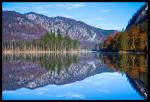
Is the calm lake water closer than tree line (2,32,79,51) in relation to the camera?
Yes

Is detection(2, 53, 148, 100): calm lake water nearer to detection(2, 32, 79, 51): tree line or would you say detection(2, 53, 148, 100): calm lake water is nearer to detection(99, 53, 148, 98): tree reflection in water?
detection(99, 53, 148, 98): tree reflection in water

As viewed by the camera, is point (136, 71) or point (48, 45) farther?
point (48, 45)

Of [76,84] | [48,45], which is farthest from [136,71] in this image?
[48,45]

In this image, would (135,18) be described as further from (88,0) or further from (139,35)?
(88,0)

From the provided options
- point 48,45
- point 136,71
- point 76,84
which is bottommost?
point 76,84

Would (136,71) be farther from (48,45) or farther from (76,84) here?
(48,45)

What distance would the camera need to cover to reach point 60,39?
455 feet

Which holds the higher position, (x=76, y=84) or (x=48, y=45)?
(x=48, y=45)

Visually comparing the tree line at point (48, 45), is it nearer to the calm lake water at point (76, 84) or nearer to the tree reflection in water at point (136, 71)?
the tree reflection in water at point (136, 71)

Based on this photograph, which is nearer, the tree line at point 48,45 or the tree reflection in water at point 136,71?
the tree reflection in water at point 136,71

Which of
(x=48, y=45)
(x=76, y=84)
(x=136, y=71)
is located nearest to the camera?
(x=76, y=84)

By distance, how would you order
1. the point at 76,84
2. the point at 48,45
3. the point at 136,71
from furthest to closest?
the point at 48,45 < the point at 136,71 < the point at 76,84

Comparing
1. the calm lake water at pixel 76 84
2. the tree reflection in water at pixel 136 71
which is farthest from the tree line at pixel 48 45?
the calm lake water at pixel 76 84

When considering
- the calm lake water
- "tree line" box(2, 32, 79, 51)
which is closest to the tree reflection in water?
the calm lake water
